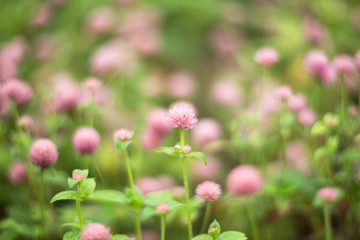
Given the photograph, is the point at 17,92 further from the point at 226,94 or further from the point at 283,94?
the point at 226,94

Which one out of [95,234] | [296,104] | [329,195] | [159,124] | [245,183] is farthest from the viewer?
[159,124]

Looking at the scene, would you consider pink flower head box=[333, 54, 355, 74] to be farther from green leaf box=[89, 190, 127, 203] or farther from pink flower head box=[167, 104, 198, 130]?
green leaf box=[89, 190, 127, 203]

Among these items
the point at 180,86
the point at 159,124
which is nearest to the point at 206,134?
the point at 159,124

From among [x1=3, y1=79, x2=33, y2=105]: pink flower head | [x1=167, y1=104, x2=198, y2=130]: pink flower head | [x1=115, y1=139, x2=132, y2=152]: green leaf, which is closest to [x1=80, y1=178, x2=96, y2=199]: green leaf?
[x1=115, y1=139, x2=132, y2=152]: green leaf

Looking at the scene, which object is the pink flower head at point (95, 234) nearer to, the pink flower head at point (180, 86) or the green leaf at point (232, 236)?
the green leaf at point (232, 236)

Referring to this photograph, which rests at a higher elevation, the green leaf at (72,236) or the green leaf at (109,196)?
the green leaf at (109,196)

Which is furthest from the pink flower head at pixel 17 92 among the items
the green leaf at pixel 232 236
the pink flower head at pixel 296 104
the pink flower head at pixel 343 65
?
the pink flower head at pixel 343 65

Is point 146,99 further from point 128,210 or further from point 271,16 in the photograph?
point 271,16

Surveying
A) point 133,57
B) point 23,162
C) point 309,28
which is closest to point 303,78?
point 309,28
